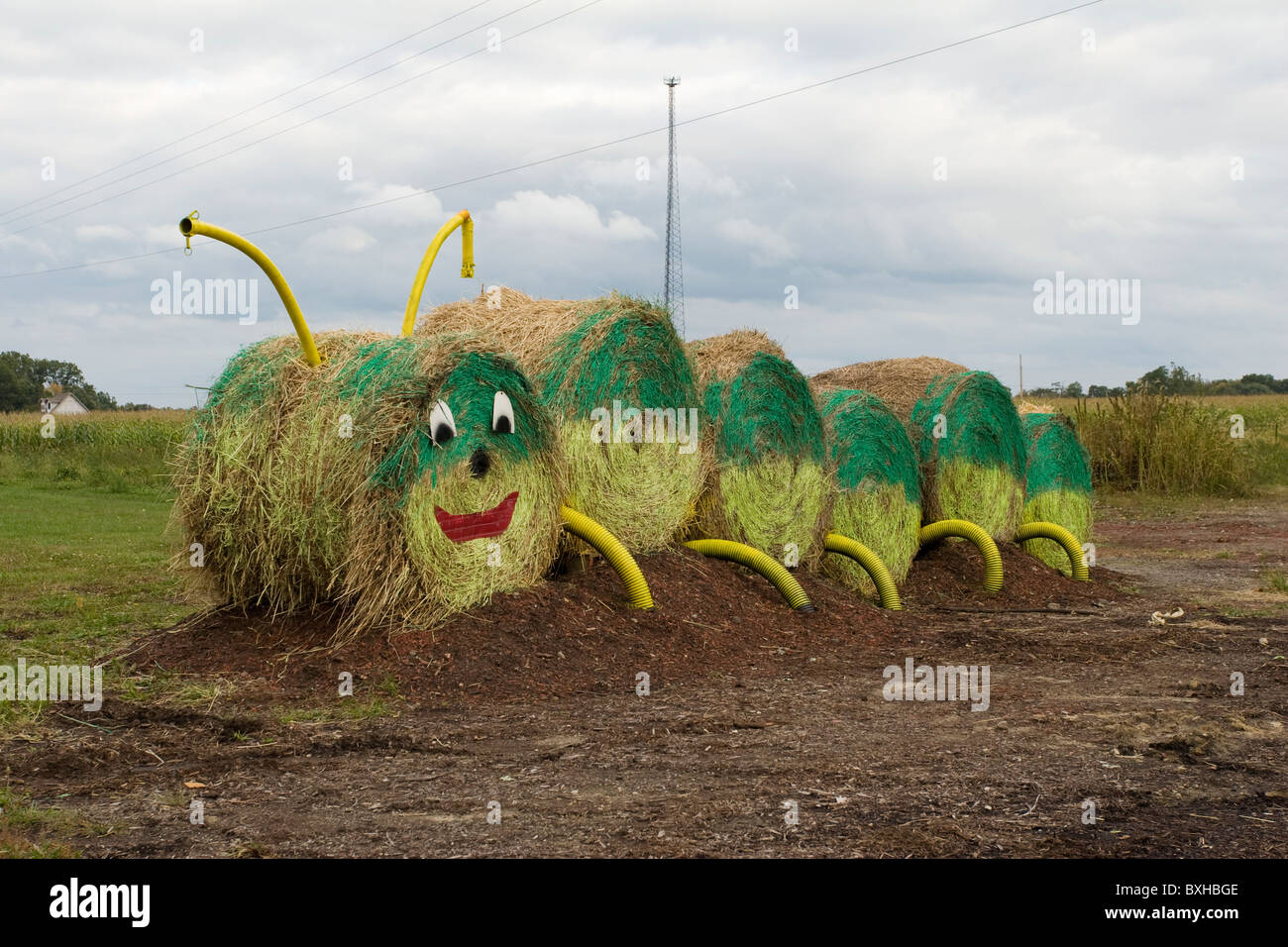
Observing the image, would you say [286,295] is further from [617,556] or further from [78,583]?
[78,583]

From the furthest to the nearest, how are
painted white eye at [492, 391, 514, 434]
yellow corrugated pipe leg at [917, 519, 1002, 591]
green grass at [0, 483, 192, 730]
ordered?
yellow corrugated pipe leg at [917, 519, 1002, 591] → green grass at [0, 483, 192, 730] → painted white eye at [492, 391, 514, 434]

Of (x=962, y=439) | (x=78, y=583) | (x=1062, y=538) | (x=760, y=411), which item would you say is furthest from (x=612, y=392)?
(x=1062, y=538)

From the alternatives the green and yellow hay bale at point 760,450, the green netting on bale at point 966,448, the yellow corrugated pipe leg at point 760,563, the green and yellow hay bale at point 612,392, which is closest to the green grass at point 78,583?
the green and yellow hay bale at point 612,392

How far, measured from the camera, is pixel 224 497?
8078mm

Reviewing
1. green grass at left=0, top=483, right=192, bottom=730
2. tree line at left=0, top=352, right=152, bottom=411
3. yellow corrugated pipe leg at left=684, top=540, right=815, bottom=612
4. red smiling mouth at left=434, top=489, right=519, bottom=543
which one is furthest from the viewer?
tree line at left=0, top=352, right=152, bottom=411

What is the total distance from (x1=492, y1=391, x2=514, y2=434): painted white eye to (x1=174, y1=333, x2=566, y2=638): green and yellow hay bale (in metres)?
0.01

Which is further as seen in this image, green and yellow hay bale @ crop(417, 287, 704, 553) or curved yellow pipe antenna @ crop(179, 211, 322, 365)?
green and yellow hay bale @ crop(417, 287, 704, 553)

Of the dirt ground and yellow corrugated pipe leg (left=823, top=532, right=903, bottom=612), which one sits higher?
yellow corrugated pipe leg (left=823, top=532, right=903, bottom=612)

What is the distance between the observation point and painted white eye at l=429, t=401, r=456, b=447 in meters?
8.00

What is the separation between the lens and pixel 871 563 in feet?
38.0

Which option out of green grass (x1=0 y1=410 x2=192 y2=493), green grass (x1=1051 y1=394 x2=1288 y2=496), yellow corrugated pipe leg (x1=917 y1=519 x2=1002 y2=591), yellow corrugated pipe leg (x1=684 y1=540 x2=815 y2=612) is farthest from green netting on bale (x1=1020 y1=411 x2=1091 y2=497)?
green grass (x1=0 y1=410 x2=192 y2=493)

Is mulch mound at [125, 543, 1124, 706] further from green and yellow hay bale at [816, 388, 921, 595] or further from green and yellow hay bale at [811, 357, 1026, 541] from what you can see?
green and yellow hay bale at [811, 357, 1026, 541]

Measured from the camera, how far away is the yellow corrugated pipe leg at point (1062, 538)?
13844 millimetres

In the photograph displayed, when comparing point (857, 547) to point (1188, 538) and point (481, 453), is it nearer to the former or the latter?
point (481, 453)
